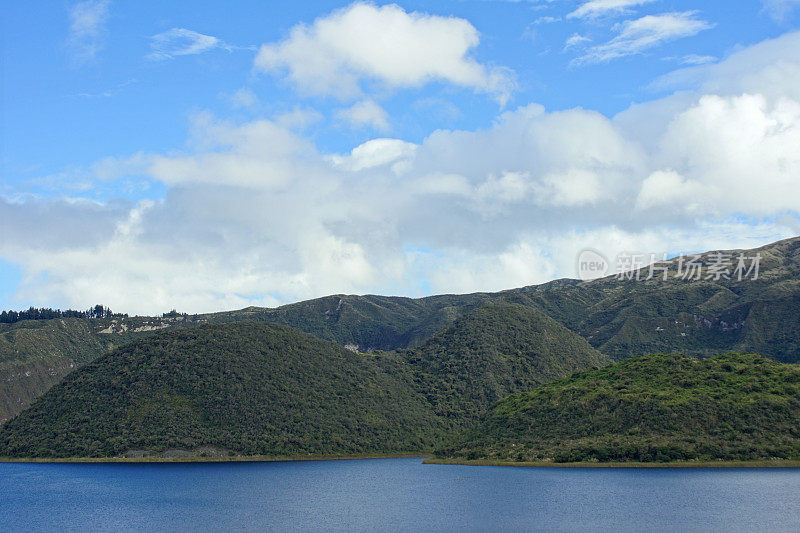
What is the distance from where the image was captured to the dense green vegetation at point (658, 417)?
12581 cm

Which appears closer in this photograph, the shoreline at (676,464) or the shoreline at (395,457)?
the shoreline at (676,464)

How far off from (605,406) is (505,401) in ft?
132

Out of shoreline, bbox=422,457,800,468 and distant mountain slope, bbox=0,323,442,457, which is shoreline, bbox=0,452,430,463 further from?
shoreline, bbox=422,457,800,468

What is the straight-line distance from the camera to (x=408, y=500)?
100250 mm

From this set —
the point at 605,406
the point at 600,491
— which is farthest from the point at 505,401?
the point at 600,491

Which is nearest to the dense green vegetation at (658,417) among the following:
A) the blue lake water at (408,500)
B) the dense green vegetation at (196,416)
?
the blue lake water at (408,500)

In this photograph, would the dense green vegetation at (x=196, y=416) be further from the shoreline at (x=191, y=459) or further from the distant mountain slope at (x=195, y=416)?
the shoreline at (x=191, y=459)

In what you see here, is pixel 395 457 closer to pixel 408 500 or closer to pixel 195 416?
pixel 195 416

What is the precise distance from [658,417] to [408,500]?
2304 inches

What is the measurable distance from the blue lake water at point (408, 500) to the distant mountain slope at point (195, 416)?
24457 millimetres

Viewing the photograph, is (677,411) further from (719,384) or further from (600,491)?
(600,491)

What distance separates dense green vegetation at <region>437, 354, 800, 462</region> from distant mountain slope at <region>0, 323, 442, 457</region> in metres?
31.2

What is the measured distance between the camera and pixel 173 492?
114 m

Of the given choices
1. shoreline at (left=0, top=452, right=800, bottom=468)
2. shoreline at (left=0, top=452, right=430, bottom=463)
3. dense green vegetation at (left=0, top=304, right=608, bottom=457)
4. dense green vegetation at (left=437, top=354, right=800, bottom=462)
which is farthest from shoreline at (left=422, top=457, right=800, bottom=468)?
dense green vegetation at (left=0, top=304, right=608, bottom=457)
